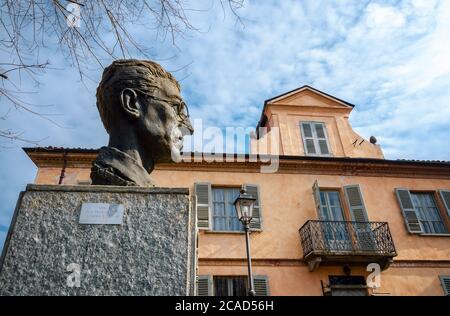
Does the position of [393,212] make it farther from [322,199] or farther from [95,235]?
[95,235]

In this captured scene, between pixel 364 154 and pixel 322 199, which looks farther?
pixel 364 154

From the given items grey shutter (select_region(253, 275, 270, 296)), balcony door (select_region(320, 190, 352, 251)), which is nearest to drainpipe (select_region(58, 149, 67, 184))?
grey shutter (select_region(253, 275, 270, 296))

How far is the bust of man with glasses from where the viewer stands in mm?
2449

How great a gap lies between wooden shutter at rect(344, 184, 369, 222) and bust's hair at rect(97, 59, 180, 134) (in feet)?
33.4

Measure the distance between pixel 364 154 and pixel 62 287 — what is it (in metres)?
13.8

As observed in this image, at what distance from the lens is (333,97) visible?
1511 centimetres

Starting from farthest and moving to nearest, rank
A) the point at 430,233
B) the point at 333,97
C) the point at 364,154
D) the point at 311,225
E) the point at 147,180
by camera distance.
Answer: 1. the point at 333,97
2. the point at 364,154
3. the point at 430,233
4. the point at 311,225
5. the point at 147,180

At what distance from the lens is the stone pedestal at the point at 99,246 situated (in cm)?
180

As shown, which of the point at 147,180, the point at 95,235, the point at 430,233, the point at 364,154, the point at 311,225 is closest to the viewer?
the point at 95,235

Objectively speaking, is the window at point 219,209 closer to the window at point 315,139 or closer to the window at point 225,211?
the window at point 225,211

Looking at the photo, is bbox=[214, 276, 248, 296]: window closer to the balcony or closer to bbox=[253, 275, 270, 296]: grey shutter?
bbox=[253, 275, 270, 296]: grey shutter

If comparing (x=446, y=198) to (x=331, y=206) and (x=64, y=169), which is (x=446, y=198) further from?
(x=64, y=169)
